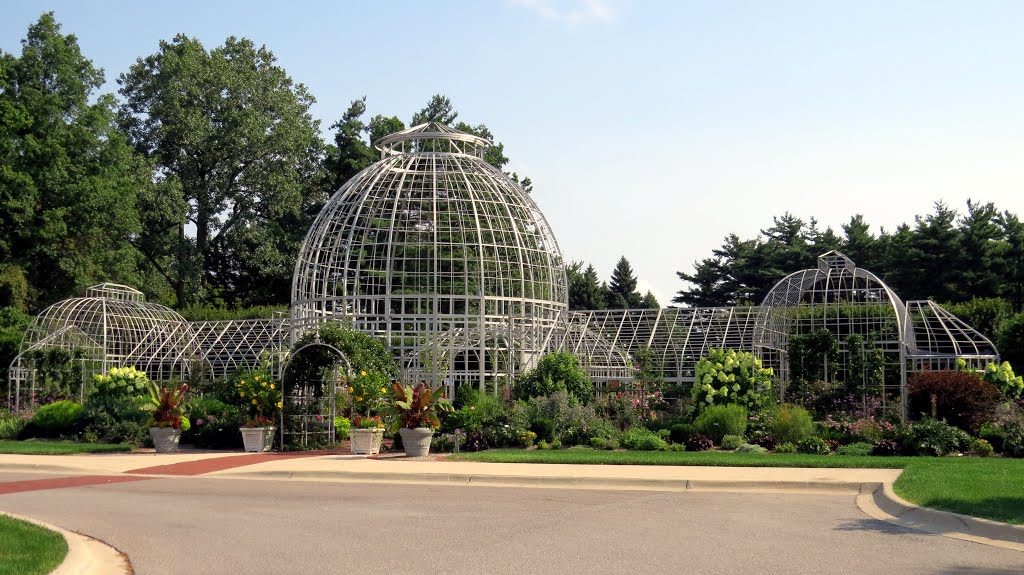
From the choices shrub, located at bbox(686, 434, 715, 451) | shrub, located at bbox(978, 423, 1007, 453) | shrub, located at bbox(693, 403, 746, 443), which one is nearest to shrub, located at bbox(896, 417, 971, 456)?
shrub, located at bbox(978, 423, 1007, 453)

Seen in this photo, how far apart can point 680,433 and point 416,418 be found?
5570 mm

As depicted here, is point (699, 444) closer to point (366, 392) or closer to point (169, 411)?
point (366, 392)

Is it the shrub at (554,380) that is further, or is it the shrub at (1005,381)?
the shrub at (554,380)

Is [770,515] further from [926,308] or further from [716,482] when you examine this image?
[926,308]

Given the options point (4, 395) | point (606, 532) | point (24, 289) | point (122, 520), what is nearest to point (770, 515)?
point (606, 532)

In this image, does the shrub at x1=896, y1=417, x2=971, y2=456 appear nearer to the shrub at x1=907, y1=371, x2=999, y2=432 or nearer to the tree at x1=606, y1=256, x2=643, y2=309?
the shrub at x1=907, y1=371, x2=999, y2=432

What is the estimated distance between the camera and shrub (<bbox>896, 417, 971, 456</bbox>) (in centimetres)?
1847

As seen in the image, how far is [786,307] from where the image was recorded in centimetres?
2734

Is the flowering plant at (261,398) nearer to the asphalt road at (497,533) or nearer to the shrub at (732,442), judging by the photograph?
the asphalt road at (497,533)

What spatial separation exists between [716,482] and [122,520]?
8170mm

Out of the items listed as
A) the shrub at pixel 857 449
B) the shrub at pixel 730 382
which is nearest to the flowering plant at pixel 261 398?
the shrub at pixel 730 382

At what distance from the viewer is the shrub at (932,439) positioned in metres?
18.5

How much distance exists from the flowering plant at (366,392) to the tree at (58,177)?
2265 centimetres

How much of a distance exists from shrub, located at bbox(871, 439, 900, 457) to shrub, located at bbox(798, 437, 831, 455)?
87 cm
